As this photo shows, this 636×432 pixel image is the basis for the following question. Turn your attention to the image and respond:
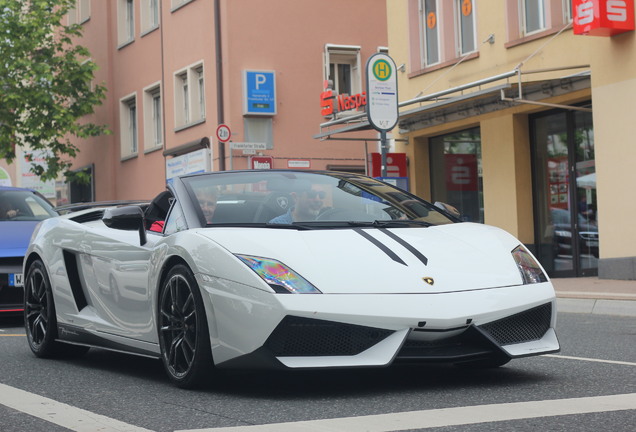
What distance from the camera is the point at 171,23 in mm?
31406

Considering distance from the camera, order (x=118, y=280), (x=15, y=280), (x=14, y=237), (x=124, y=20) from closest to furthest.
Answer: (x=118, y=280) < (x=15, y=280) < (x=14, y=237) < (x=124, y=20)

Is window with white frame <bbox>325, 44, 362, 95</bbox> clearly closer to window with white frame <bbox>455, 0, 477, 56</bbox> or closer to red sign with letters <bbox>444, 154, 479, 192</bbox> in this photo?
red sign with letters <bbox>444, 154, 479, 192</bbox>

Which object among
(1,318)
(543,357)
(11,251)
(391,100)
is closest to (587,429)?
(543,357)

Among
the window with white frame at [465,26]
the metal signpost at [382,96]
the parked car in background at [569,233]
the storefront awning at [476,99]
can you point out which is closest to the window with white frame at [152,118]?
the storefront awning at [476,99]

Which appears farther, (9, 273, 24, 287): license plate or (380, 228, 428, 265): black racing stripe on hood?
(9, 273, 24, 287): license plate

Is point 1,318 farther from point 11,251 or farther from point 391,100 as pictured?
point 391,100

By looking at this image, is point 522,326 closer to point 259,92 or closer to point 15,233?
point 15,233

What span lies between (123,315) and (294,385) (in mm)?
1352

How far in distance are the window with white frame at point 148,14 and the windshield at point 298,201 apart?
2696 centimetres

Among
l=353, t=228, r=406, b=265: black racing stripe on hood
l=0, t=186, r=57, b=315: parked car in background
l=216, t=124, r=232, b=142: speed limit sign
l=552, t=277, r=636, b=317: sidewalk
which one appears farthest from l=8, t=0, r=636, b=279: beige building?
l=353, t=228, r=406, b=265: black racing stripe on hood

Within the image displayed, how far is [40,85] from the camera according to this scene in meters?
31.8

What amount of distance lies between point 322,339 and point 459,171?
58.1 feet

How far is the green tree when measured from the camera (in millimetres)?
30859

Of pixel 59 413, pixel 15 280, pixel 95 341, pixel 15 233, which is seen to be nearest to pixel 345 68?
pixel 15 233
